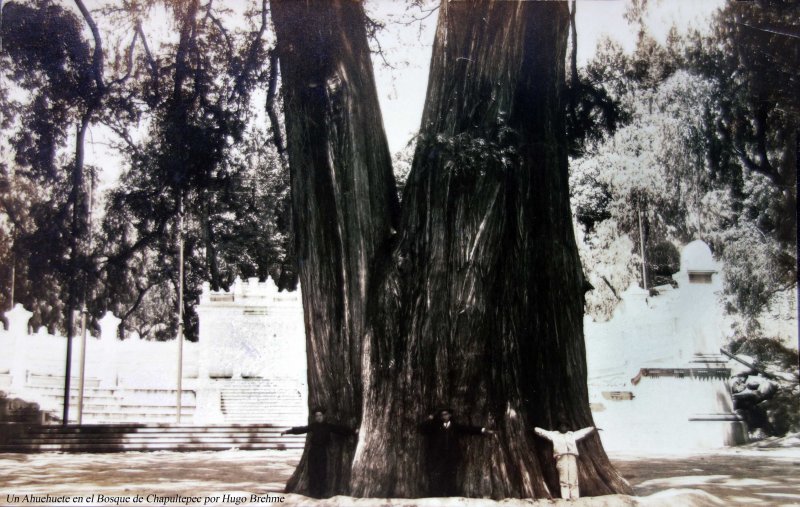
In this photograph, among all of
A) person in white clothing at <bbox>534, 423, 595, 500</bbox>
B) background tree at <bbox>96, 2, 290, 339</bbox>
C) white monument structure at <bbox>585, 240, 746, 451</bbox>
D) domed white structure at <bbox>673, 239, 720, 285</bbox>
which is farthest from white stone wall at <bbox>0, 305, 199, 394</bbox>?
domed white structure at <bbox>673, 239, 720, 285</bbox>

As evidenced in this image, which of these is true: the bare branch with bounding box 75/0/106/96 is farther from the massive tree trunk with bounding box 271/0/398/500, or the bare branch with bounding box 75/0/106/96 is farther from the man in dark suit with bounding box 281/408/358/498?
the man in dark suit with bounding box 281/408/358/498

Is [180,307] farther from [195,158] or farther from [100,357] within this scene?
[195,158]

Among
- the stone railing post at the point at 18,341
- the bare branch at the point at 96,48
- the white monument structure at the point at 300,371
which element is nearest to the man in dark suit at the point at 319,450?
the white monument structure at the point at 300,371

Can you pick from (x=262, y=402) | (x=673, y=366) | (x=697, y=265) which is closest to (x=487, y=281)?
(x=697, y=265)

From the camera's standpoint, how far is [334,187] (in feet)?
15.6

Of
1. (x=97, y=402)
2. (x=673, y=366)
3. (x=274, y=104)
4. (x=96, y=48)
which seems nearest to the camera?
(x=274, y=104)

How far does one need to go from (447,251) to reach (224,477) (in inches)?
81.5

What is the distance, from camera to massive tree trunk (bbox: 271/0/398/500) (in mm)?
4555

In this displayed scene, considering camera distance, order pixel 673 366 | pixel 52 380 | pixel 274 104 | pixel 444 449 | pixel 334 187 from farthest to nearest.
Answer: pixel 673 366 → pixel 52 380 → pixel 274 104 → pixel 334 187 → pixel 444 449

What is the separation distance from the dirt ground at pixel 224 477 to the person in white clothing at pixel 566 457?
497mm

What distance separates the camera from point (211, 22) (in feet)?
18.1

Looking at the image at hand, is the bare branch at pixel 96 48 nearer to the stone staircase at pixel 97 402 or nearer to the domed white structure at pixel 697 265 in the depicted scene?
the stone staircase at pixel 97 402

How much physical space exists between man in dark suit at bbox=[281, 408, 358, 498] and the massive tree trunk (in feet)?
0.13

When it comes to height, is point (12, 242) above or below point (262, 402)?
above
